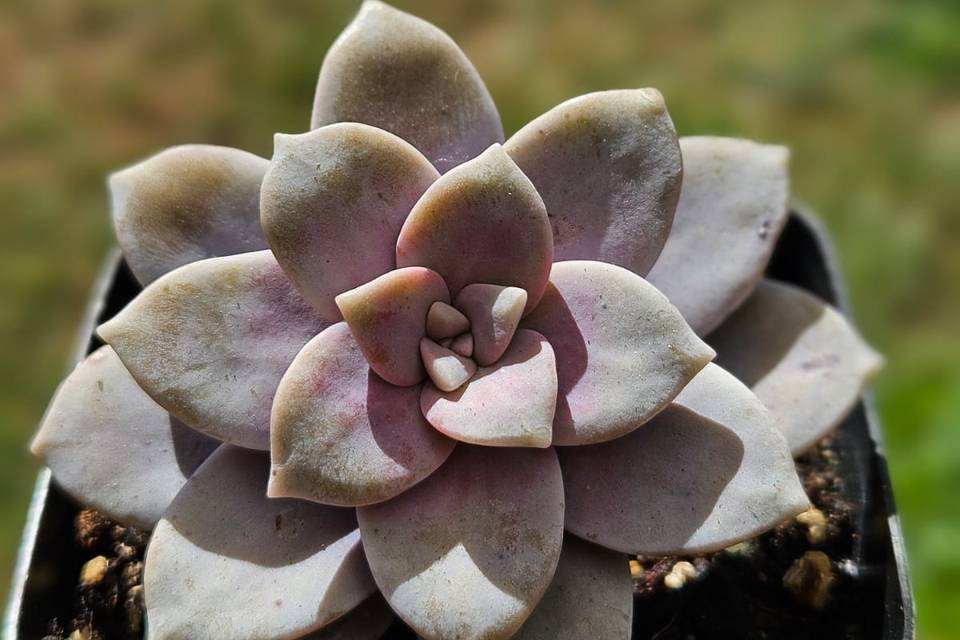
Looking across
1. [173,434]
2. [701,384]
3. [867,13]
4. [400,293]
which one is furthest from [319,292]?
[867,13]

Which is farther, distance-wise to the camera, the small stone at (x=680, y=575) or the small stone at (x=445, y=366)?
the small stone at (x=680, y=575)

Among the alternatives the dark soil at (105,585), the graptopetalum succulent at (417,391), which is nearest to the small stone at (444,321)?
the graptopetalum succulent at (417,391)

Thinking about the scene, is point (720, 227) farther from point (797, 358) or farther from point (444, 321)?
point (444, 321)

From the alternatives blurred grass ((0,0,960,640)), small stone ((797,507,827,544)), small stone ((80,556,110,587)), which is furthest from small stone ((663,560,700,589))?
blurred grass ((0,0,960,640))

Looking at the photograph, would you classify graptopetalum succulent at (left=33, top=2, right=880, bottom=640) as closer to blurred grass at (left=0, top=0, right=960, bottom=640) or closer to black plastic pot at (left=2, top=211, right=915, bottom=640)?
black plastic pot at (left=2, top=211, right=915, bottom=640)

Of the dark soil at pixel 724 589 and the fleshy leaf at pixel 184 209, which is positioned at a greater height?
the fleshy leaf at pixel 184 209

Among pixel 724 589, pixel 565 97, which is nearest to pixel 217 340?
pixel 724 589

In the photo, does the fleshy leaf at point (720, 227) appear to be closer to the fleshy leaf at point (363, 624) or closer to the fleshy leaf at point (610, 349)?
the fleshy leaf at point (610, 349)
